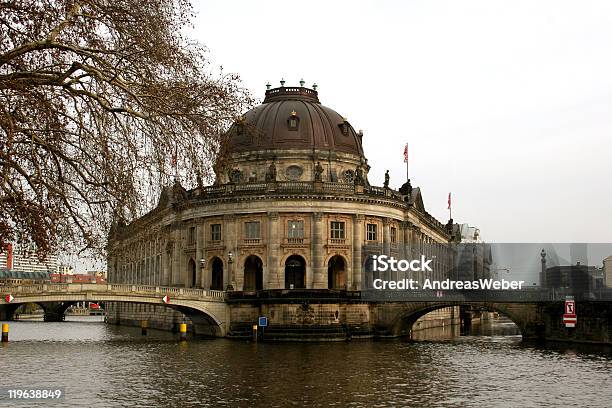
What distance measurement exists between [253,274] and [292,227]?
713 centimetres

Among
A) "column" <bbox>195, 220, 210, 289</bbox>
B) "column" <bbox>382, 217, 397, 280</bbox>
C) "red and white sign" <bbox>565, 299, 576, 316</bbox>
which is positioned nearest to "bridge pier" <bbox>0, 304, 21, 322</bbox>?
"column" <bbox>195, 220, 210, 289</bbox>

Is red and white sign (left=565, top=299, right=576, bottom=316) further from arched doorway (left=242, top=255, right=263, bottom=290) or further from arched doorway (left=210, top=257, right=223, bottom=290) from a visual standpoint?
arched doorway (left=210, top=257, right=223, bottom=290)

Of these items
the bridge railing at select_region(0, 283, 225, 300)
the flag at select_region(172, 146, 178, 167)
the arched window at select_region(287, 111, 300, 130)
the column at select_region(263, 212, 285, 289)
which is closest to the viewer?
the flag at select_region(172, 146, 178, 167)

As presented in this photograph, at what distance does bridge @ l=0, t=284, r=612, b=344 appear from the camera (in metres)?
59.1

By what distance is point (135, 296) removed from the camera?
61.6 meters

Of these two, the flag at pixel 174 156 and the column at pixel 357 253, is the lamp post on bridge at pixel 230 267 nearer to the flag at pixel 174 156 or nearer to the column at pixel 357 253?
the column at pixel 357 253

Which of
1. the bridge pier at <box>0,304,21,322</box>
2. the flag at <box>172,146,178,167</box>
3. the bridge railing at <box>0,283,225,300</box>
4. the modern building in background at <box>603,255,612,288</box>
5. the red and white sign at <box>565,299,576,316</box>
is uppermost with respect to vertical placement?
the flag at <box>172,146,178,167</box>

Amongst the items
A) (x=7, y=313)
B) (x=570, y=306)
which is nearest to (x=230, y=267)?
(x=570, y=306)

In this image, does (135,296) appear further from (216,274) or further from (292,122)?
(292,122)

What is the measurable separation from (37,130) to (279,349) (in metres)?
37.4

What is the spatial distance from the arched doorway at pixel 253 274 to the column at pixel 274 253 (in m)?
4.04

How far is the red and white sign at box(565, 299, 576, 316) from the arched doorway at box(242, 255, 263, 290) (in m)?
28.9

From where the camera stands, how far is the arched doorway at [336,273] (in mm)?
73750

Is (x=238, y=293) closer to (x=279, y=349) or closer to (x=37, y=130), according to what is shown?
(x=279, y=349)
